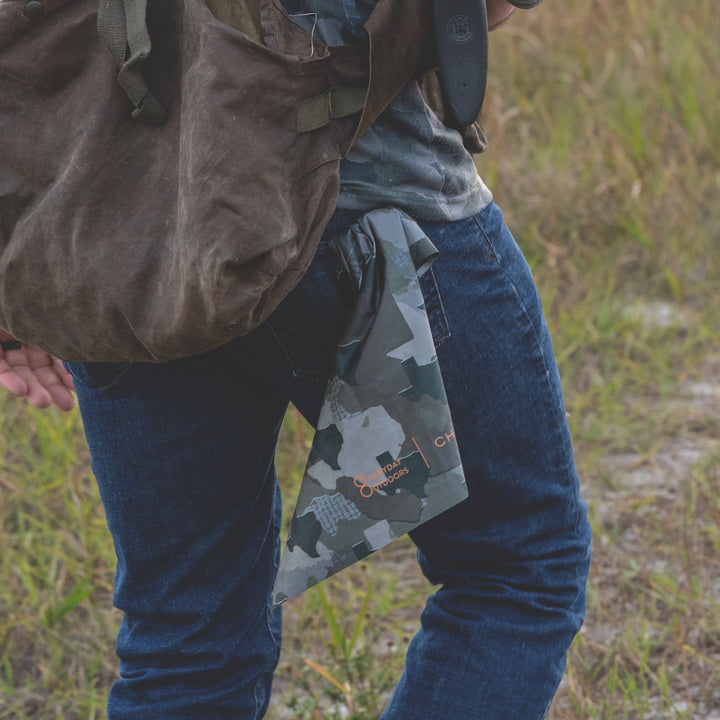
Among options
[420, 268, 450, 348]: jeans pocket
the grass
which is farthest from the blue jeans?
the grass

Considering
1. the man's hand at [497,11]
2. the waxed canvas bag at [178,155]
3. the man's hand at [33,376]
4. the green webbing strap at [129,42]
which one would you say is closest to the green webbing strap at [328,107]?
the waxed canvas bag at [178,155]

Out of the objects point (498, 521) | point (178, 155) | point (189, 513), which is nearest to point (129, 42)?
point (178, 155)

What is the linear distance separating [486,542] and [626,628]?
0.93 metres

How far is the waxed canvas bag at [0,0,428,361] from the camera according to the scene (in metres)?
0.83

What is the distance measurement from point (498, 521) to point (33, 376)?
0.60 meters

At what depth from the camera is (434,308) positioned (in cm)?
95

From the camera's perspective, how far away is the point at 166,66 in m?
0.86

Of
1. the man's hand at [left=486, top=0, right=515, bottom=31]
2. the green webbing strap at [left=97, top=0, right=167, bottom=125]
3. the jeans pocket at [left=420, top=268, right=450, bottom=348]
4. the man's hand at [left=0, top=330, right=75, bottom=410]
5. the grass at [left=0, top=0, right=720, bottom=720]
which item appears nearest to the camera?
the green webbing strap at [left=97, top=0, right=167, bottom=125]

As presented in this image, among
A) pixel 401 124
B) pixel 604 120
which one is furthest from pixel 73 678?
pixel 604 120

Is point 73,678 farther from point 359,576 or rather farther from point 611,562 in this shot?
point 611,562

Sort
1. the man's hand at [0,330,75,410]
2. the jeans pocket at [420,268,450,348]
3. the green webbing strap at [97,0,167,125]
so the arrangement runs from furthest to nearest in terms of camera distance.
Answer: the man's hand at [0,330,75,410] → the jeans pocket at [420,268,450,348] → the green webbing strap at [97,0,167,125]

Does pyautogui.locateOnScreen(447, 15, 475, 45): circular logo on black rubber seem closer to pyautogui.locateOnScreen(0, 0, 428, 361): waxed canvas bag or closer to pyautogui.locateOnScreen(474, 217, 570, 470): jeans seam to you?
pyautogui.locateOnScreen(0, 0, 428, 361): waxed canvas bag

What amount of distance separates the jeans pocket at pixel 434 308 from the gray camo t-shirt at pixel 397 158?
6cm

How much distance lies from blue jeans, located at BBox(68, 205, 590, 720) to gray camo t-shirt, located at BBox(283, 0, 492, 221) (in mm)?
23
